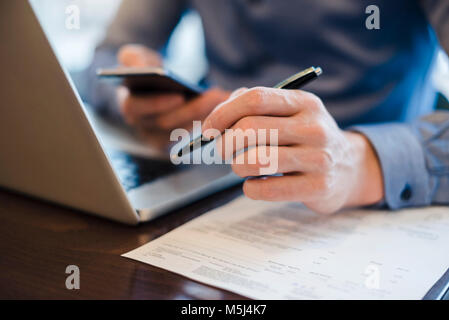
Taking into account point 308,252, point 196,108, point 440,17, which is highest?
point 440,17

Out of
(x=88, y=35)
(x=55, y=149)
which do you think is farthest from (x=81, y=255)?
(x=88, y=35)

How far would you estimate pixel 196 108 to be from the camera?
28.8 inches

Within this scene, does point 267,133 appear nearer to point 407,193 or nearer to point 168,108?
point 407,193

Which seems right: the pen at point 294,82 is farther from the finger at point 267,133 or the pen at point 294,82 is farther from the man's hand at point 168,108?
the man's hand at point 168,108

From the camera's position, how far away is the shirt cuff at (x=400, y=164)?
19.9 inches

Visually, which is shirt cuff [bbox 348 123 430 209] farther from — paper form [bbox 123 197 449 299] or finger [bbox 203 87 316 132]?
→ finger [bbox 203 87 316 132]

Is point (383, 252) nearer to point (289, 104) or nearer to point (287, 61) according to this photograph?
point (289, 104)

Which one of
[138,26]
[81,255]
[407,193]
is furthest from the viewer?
[138,26]

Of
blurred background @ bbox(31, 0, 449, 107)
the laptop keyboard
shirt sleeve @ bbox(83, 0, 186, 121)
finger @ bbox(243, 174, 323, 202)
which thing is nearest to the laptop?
the laptop keyboard

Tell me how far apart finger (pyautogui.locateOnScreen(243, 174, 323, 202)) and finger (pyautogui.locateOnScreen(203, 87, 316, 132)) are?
69 mm

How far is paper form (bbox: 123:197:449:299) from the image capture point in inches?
13.0

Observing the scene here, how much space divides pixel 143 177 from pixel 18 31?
0.24 metres

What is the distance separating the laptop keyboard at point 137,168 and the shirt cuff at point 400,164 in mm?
280

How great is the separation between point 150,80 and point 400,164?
0.37m
